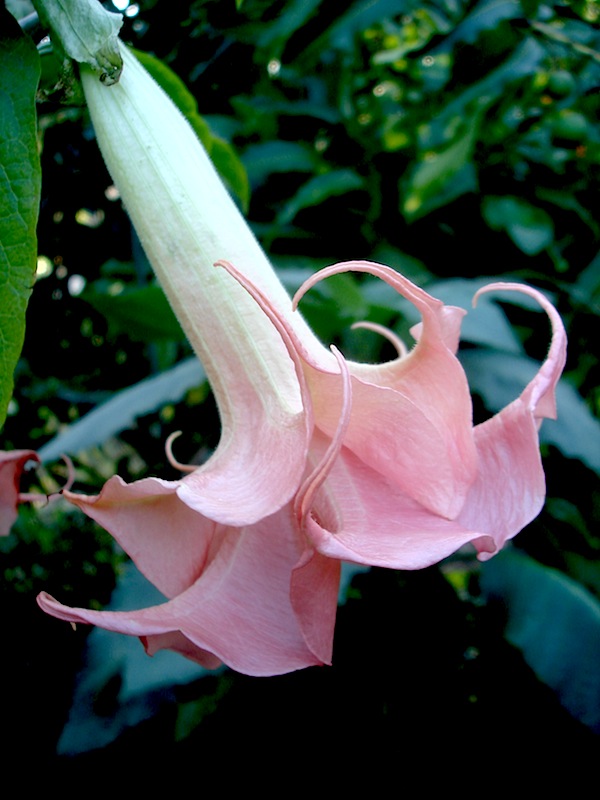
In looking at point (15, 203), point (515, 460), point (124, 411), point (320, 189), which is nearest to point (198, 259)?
point (15, 203)

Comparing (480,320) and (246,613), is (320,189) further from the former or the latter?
(246,613)

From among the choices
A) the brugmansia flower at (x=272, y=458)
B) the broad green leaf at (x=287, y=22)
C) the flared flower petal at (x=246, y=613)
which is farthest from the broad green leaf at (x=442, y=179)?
the flared flower petal at (x=246, y=613)

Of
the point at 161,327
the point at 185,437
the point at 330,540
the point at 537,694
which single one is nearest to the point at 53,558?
the point at 185,437

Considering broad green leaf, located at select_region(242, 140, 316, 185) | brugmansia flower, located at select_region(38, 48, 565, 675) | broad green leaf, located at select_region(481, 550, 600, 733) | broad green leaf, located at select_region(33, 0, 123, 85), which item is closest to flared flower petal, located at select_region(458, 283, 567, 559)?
brugmansia flower, located at select_region(38, 48, 565, 675)

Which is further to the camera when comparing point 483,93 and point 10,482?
point 483,93

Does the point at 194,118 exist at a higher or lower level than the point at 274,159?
higher

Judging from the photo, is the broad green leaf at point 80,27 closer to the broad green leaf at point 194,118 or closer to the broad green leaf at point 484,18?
the broad green leaf at point 194,118

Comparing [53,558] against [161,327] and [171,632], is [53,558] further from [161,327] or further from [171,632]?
[171,632]
